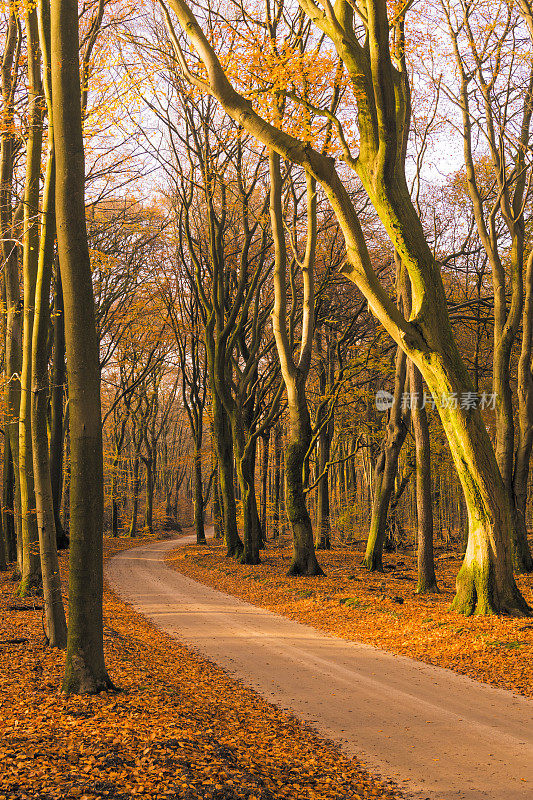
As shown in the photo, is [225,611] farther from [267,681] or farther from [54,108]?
[54,108]

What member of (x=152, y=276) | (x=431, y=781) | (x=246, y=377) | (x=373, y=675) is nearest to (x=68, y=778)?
(x=431, y=781)

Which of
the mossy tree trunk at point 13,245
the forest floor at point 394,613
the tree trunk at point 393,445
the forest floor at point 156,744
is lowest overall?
the forest floor at point 394,613

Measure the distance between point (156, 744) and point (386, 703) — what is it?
2.64 metres

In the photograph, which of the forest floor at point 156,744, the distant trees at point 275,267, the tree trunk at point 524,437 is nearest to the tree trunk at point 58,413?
the distant trees at point 275,267

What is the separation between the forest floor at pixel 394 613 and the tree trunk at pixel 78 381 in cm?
434

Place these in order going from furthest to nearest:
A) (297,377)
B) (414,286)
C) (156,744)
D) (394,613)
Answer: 1. (297,377)
2. (394,613)
3. (414,286)
4. (156,744)

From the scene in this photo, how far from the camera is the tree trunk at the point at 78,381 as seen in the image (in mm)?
5141

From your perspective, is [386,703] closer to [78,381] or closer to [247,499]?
[78,381]


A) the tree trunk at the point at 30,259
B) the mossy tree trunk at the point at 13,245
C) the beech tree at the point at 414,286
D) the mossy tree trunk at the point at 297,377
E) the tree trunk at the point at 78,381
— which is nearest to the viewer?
the tree trunk at the point at 78,381

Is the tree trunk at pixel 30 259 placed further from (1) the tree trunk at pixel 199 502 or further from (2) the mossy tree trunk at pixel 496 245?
(1) the tree trunk at pixel 199 502

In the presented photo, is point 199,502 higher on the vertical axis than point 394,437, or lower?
lower

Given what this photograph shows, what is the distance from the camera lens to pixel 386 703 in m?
5.76

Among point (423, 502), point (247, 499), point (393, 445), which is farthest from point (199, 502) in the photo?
point (423, 502)

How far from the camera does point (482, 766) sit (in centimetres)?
423
